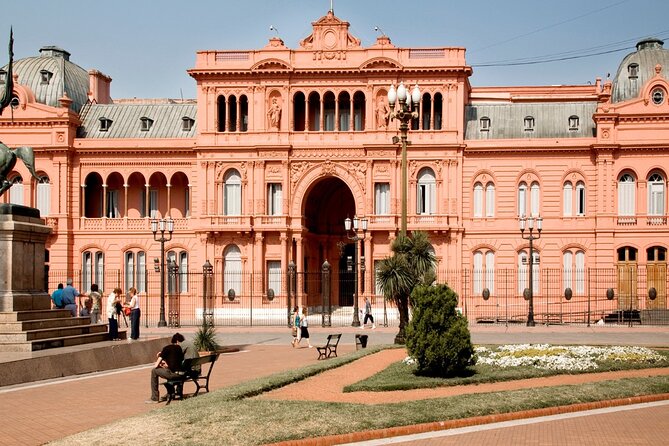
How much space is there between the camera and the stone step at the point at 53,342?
23.8 meters

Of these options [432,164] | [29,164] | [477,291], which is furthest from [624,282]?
[29,164]

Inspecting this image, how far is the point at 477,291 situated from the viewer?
58.4m

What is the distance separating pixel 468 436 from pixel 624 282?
1688 inches

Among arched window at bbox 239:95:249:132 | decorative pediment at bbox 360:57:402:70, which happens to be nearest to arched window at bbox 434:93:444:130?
decorative pediment at bbox 360:57:402:70

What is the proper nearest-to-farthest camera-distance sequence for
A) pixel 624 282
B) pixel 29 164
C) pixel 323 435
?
pixel 323 435
pixel 29 164
pixel 624 282

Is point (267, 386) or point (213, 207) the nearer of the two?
point (267, 386)

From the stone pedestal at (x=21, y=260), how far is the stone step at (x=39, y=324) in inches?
18.1

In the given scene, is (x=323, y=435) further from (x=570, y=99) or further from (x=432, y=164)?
(x=570, y=99)

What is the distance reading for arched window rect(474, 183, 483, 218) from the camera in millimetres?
59469

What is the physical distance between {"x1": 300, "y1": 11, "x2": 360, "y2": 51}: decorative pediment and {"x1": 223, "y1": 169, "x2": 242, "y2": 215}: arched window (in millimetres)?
8994

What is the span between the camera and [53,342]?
82.7 ft

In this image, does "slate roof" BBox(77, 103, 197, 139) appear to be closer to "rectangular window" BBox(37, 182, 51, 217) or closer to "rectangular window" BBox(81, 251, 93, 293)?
"rectangular window" BBox(37, 182, 51, 217)

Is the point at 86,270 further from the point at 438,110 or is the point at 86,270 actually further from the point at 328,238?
the point at 438,110

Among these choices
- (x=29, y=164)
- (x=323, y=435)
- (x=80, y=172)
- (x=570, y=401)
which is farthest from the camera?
(x=80, y=172)
